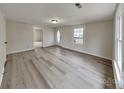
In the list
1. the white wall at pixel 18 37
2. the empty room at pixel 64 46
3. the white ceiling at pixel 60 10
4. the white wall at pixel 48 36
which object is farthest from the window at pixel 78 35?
the white wall at pixel 18 37

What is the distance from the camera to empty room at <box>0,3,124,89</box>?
105 inches

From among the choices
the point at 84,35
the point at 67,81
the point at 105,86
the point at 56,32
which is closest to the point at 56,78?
the point at 67,81

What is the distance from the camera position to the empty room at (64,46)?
8.77 ft

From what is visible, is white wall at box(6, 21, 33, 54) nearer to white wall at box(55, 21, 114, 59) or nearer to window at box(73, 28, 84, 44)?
window at box(73, 28, 84, 44)

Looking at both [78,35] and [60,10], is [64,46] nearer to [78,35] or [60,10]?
[78,35]

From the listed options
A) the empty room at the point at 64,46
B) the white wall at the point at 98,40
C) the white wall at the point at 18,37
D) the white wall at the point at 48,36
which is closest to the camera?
the empty room at the point at 64,46

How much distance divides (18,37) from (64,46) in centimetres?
401

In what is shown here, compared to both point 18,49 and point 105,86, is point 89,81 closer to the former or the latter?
point 105,86

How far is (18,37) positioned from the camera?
21.9 ft

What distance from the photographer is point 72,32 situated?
7852mm

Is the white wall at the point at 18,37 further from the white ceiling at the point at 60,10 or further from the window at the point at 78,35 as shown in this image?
the window at the point at 78,35
